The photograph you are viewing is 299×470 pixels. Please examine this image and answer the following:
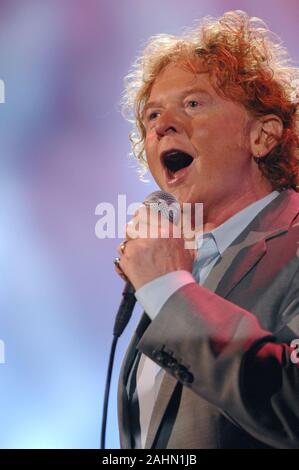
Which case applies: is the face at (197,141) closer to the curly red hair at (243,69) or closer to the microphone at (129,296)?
the curly red hair at (243,69)

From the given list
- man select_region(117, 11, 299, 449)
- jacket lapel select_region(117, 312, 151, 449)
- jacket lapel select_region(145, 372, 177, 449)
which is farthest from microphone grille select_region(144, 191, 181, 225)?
jacket lapel select_region(145, 372, 177, 449)

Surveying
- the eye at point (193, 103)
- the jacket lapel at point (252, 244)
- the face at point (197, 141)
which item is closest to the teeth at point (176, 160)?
the face at point (197, 141)

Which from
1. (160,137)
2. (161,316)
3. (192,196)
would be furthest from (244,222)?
(161,316)

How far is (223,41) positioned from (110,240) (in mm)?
676

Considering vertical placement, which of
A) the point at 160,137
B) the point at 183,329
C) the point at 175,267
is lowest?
the point at 183,329

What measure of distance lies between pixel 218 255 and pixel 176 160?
12.1 inches

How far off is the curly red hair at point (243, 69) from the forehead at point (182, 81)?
20mm

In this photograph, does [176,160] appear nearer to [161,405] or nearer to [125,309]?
[125,309]

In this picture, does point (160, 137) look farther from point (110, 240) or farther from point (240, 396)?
point (240, 396)

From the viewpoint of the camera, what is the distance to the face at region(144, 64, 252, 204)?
179cm

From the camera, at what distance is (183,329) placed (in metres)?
1.27

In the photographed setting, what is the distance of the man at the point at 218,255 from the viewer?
126 cm
